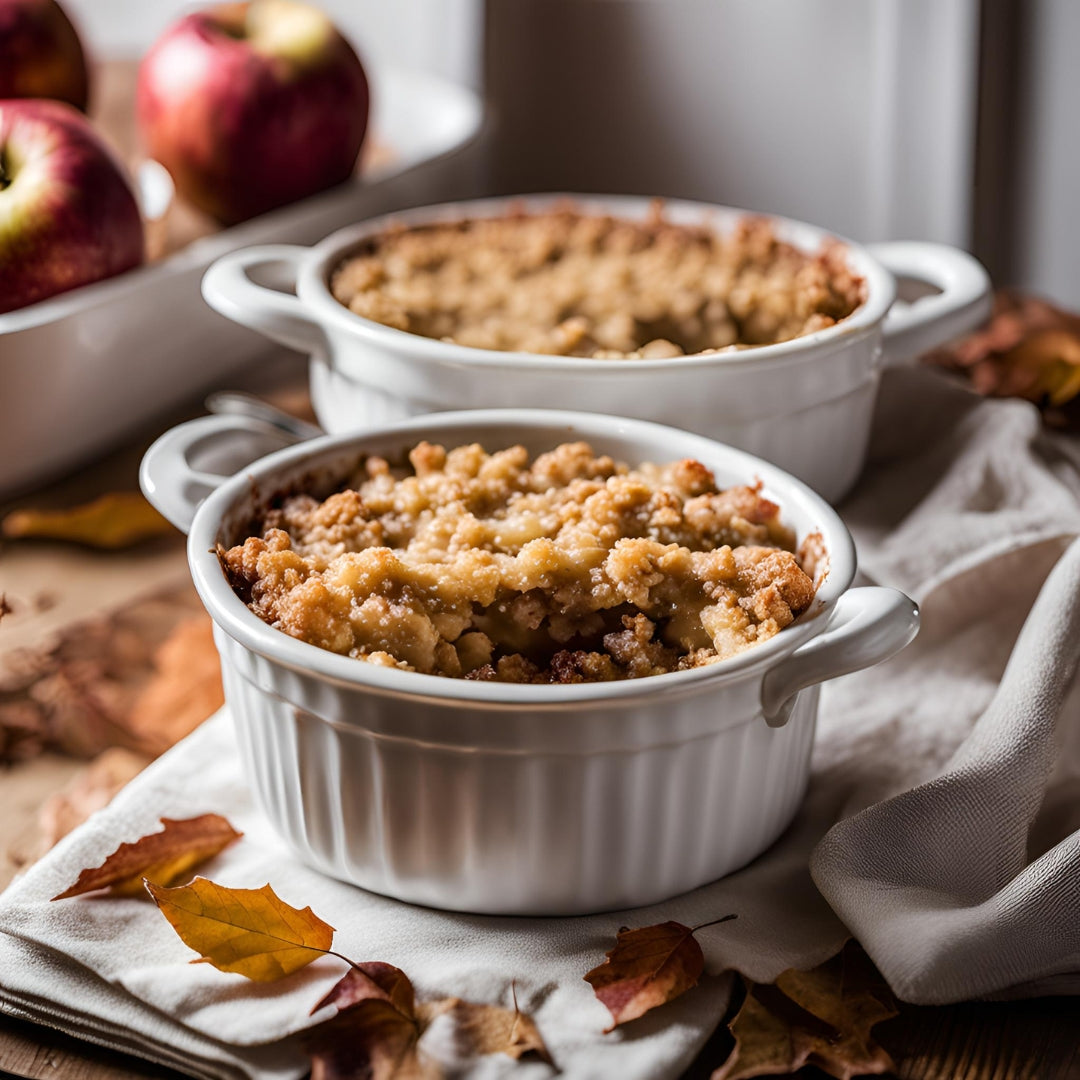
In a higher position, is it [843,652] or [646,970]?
[843,652]

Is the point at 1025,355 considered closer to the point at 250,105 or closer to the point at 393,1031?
the point at 250,105

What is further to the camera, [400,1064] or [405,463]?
[405,463]

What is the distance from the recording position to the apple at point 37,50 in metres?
1.46

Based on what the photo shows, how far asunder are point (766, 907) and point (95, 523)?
72 cm

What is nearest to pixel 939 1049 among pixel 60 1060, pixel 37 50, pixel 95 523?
pixel 60 1060

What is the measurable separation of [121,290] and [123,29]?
5.29 ft

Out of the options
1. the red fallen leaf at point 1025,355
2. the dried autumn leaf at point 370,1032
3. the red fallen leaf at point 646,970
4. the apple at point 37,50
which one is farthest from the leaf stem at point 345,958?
the apple at point 37,50

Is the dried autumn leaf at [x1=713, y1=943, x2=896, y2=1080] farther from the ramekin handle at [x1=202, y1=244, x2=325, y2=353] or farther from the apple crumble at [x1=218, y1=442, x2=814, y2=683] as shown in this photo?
the ramekin handle at [x1=202, y1=244, x2=325, y2=353]

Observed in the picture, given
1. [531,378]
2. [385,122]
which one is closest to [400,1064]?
[531,378]

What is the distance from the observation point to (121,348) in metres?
1.27

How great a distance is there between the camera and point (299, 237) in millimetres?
1487

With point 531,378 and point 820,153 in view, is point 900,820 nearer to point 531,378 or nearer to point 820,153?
point 531,378

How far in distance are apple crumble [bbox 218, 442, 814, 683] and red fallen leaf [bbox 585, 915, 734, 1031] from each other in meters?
0.15

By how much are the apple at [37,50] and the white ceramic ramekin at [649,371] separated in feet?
1.34
